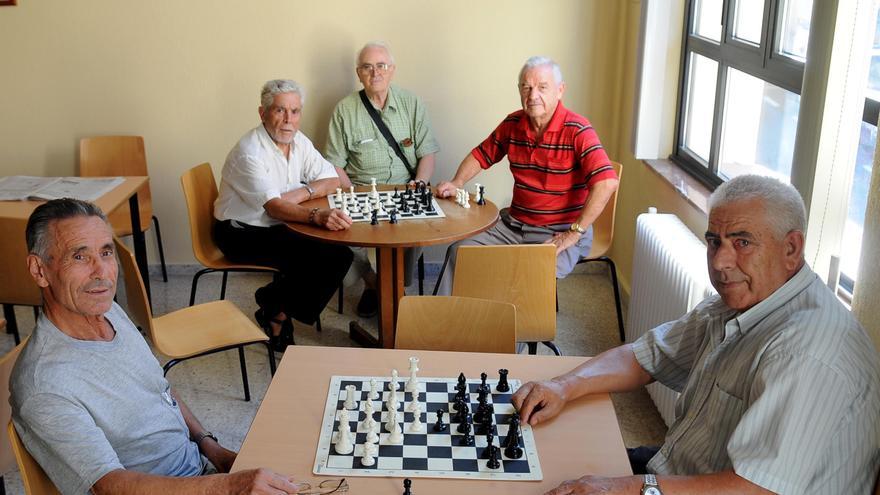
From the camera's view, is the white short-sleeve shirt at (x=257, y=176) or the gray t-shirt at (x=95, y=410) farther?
the white short-sleeve shirt at (x=257, y=176)

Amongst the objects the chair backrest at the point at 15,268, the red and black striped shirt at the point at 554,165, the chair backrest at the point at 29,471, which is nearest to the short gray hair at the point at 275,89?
the red and black striped shirt at the point at 554,165

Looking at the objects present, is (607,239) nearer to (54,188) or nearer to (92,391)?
(54,188)

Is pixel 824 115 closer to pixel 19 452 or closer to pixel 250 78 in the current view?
pixel 19 452

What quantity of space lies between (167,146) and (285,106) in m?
1.47

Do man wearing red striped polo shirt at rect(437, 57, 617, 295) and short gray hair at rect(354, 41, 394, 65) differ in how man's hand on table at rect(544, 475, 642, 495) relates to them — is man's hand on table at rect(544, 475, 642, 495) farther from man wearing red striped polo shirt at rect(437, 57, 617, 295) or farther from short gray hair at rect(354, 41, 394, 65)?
short gray hair at rect(354, 41, 394, 65)

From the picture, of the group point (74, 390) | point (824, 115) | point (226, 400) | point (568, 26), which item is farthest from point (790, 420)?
point (568, 26)

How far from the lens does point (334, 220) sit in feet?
12.2

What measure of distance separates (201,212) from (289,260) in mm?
527

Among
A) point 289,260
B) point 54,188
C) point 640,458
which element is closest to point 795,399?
point 640,458

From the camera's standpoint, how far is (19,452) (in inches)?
71.9

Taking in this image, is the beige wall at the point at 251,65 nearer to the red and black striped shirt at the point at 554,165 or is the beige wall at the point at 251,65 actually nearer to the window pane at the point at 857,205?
the red and black striped shirt at the point at 554,165

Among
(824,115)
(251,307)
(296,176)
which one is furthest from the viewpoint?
(251,307)

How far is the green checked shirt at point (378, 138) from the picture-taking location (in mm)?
4867

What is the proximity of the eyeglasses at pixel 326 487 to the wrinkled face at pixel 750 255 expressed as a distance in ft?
3.25
